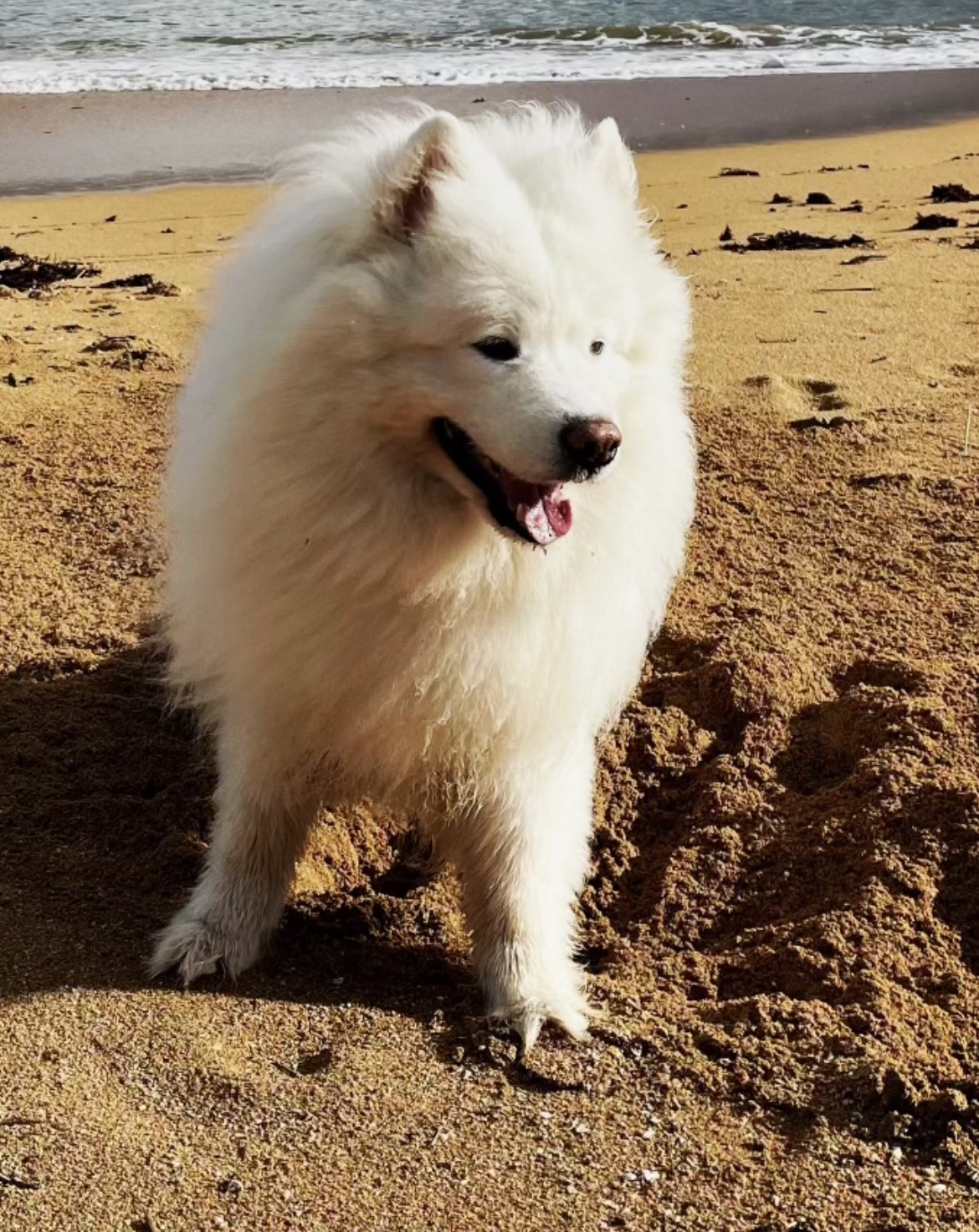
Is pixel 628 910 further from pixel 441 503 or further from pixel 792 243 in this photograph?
pixel 792 243

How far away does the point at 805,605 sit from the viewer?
165 inches

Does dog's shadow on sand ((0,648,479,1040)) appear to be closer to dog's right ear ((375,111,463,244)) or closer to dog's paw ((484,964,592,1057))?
dog's paw ((484,964,592,1057))

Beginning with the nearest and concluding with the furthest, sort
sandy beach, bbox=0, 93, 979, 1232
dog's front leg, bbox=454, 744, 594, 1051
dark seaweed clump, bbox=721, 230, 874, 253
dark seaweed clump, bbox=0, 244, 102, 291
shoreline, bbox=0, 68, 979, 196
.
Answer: sandy beach, bbox=0, 93, 979, 1232
dog's front leg, bbox=454, 744, 594, 1051
dark seaweed clump, bbox=0, 244, 102, 291
dark seaweed clump, bbox=721, 230, 874, 253
shoreline, bbox=0, 68, 979, 196

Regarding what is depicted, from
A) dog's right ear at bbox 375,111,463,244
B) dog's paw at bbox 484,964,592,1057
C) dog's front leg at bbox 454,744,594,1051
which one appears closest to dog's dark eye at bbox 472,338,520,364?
dog's right ear at bbox 375,111,463,244

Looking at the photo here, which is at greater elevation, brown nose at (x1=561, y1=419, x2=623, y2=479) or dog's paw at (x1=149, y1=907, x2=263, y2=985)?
brown nose at (x1=561, y1=419, x2=623, y2=479)

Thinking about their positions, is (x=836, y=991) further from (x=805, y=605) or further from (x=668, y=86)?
(x=668, y=86)

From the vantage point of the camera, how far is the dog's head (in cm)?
241

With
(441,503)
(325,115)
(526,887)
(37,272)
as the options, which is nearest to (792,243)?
(37,272)

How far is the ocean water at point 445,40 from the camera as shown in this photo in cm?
1468

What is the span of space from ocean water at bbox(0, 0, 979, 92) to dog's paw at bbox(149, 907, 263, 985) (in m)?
12.8

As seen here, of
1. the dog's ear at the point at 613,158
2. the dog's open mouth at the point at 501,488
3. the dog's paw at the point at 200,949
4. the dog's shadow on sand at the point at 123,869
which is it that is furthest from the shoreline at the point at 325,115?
the dog's open mouth at the point at 501,488

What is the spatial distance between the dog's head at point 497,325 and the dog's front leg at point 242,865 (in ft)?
2.80


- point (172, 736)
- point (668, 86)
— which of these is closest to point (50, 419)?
point (172, 736)

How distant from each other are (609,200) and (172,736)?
1.93 metres
